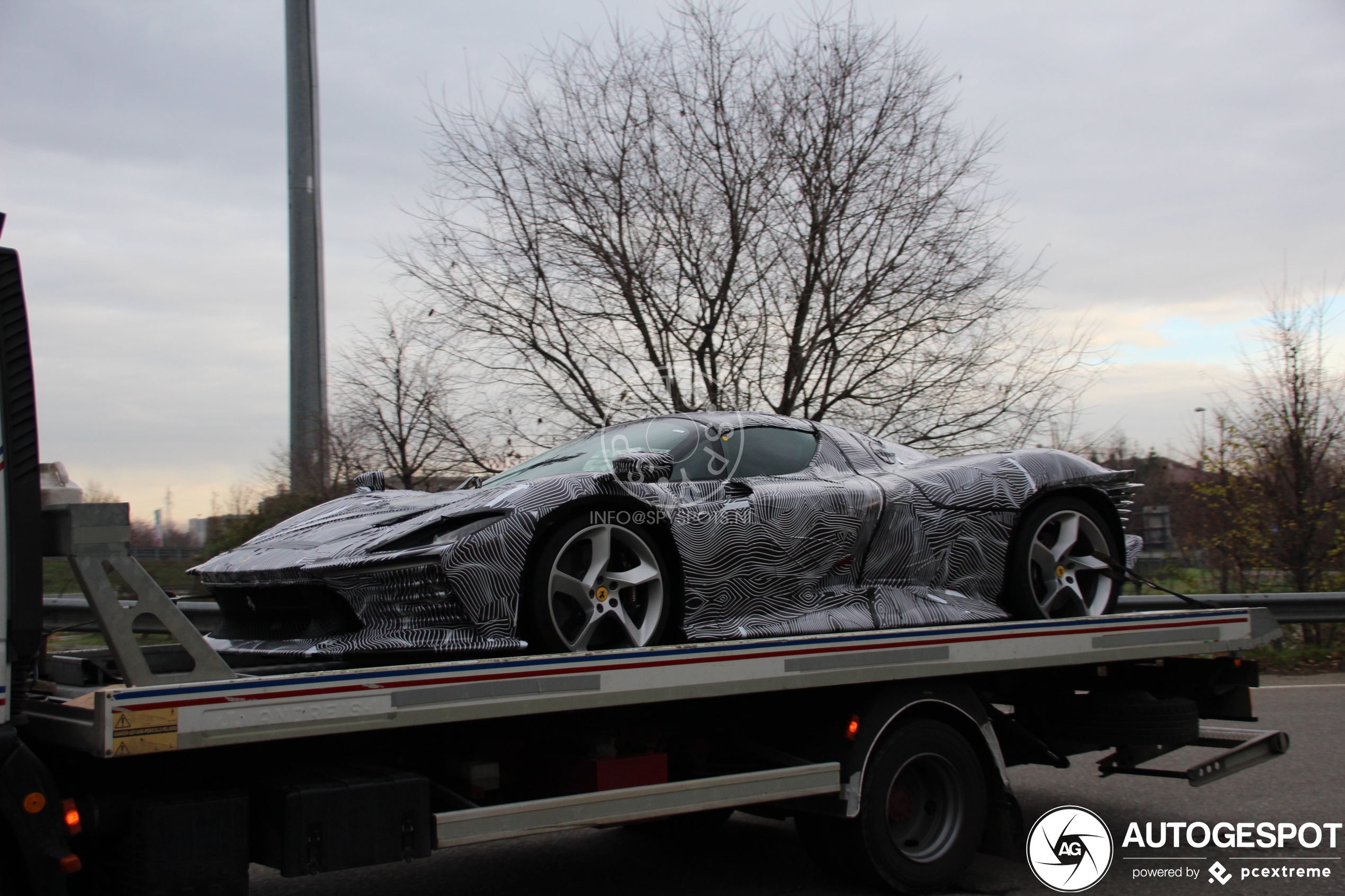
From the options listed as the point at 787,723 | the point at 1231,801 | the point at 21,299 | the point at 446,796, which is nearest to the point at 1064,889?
the point at 787,723

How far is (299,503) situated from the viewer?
41.0ft

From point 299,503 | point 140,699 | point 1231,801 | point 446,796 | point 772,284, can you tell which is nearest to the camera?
point 140,699

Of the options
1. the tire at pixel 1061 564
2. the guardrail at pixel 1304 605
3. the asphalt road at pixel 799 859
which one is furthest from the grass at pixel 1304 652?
the tire at pixel 1061 564

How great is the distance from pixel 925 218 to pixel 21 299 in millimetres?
12241

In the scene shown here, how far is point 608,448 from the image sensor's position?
5.34m

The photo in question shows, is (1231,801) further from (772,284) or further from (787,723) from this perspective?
(772,284)

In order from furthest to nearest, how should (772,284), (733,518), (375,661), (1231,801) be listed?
(772,284) → (1231,801) → (733,518) → (375,661)

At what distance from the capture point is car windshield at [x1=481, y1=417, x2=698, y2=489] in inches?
202

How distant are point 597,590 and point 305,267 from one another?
1081cm

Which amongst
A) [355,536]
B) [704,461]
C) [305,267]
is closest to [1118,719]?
[704,461]

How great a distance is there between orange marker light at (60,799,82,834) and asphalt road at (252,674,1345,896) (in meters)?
2.04

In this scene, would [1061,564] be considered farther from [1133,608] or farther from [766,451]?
[766,451]

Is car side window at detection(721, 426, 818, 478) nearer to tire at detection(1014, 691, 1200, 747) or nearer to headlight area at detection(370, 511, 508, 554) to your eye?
headlight area at detection(370, 511, 508, 554)

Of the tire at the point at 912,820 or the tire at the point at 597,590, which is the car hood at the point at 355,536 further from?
the tire at the point at 912,820
